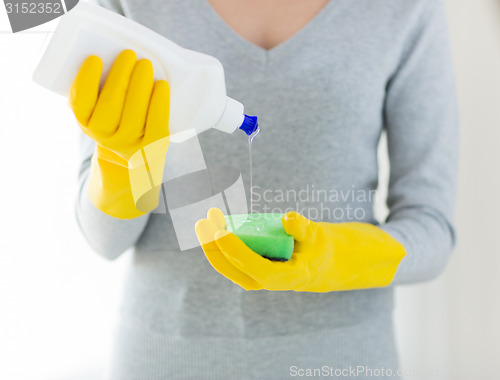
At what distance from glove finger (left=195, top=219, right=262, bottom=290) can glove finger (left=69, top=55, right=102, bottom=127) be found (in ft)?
0.47

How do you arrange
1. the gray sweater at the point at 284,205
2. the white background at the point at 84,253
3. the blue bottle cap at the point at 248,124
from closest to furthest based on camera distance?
the blue bottle cap at the point at 248,124 < the gray sweater at the point at 284,205 < the white background at the point at 84,253

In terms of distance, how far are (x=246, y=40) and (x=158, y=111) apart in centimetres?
30

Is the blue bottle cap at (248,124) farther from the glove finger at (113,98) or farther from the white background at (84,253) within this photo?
the white background at (84,253)

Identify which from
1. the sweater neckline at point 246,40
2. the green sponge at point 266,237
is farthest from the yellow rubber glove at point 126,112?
the sweater neckline at point 246,40

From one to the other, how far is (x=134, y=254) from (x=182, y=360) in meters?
0.16

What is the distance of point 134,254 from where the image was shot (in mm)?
756

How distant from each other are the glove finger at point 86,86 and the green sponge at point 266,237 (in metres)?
0.17

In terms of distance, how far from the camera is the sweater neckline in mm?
705

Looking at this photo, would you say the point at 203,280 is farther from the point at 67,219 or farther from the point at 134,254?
the point at 67,219

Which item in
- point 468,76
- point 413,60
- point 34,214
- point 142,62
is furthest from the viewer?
point 468,76

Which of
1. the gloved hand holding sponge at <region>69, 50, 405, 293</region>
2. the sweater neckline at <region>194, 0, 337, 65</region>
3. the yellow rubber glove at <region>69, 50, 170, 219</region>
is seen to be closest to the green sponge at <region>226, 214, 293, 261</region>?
the gloved hand holding sponge at <region>69, 50, 405, 293</region>

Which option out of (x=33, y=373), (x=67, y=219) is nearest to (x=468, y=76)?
(x=67, y=219)

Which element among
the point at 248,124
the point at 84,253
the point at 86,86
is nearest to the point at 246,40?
the point at 248,124

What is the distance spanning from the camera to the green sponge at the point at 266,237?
1.62 ft
